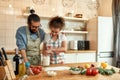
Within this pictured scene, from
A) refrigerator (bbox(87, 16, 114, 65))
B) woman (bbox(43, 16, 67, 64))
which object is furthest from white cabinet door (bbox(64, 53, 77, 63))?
woman (bbox(43, 16, 67, 64))

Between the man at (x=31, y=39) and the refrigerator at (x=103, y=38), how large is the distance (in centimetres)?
212

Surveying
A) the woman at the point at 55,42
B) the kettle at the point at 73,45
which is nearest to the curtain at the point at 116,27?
the kettle at the point at 73,45

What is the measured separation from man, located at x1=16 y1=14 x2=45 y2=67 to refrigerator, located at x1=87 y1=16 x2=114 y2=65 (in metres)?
2.12

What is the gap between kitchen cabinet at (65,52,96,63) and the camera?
12.3ft

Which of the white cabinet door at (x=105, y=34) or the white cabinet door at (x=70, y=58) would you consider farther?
the white cabinet door at (x=105, y=34)

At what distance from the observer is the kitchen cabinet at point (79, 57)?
376 cm

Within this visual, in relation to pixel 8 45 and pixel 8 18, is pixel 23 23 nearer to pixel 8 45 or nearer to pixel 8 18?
pixel 8 18

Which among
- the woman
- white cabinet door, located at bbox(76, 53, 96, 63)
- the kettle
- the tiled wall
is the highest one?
the tiled wall

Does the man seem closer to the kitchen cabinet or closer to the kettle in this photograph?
the kitchen cabinet

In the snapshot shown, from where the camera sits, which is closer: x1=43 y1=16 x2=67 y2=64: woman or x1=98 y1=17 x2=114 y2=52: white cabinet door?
x1=43 y1=16 x2=67 y2=64: woman

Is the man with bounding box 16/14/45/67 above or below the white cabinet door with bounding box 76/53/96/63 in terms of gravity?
above

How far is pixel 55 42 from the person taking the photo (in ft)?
7.17

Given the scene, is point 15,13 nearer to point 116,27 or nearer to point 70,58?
point 70,58

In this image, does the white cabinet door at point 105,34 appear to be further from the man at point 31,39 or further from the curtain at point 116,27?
the man at point 31,39
